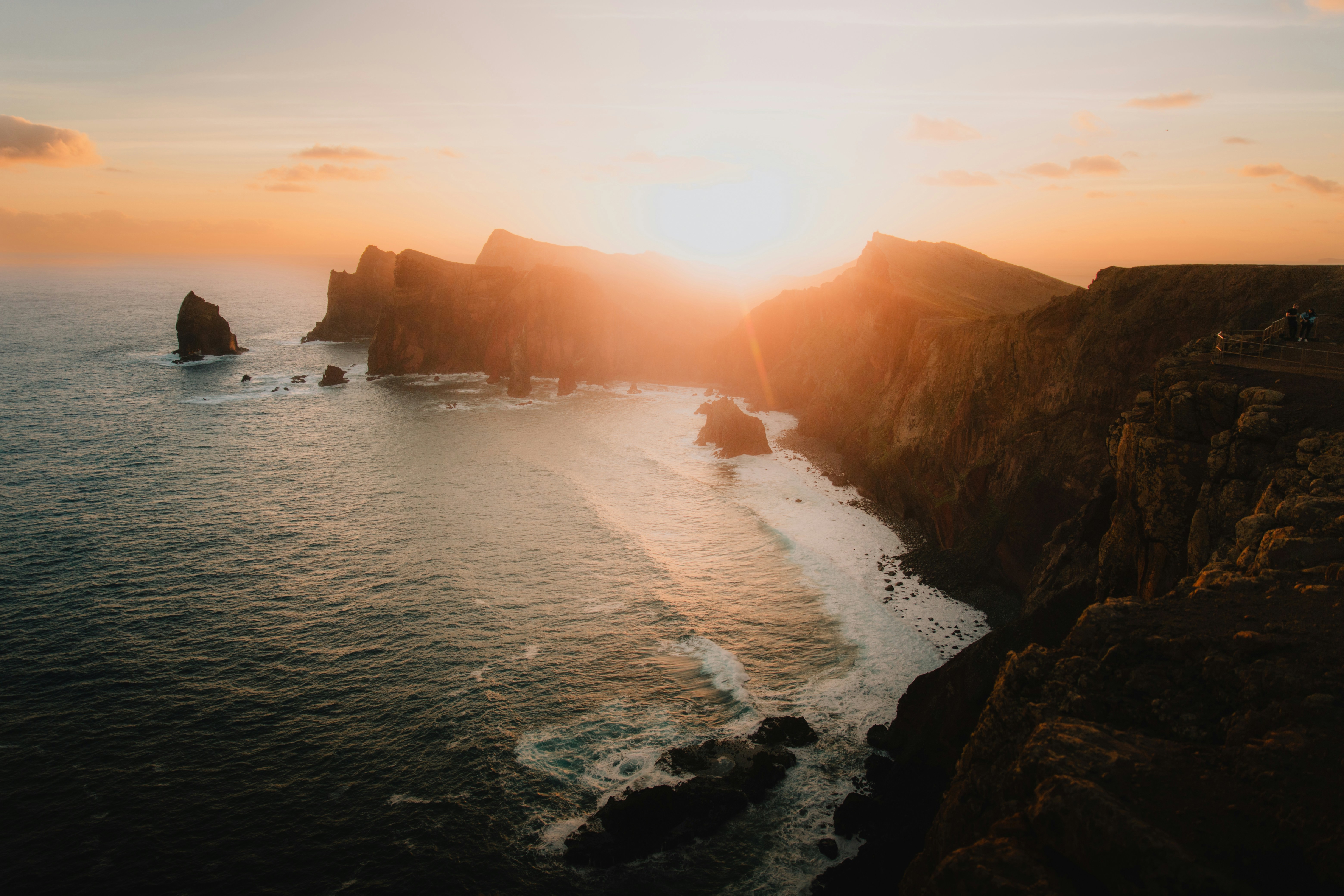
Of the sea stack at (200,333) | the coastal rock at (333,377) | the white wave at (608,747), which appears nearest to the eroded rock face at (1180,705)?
the white wave at (608,747)

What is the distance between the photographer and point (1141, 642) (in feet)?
53.9

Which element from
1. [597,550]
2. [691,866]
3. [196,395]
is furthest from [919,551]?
[196,395]

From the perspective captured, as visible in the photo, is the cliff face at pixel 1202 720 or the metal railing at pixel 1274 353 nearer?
the cliff face at pixel 1202 720

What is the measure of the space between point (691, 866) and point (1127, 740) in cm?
1787

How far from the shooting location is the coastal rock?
123 meters

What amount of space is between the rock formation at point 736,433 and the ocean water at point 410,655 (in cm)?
274

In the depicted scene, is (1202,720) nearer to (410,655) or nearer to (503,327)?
(410,655)

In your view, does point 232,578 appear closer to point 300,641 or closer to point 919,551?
point 300,641

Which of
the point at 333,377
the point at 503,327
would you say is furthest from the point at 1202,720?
the point at 503,327

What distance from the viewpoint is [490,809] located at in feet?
92.4

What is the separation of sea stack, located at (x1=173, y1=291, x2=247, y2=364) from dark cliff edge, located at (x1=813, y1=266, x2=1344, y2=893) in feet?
526

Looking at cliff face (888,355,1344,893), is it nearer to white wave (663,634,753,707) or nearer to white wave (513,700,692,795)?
white wave (513,700,692,795)

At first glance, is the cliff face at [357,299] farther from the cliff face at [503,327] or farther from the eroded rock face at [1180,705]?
the eroded rock face at [1180,705]

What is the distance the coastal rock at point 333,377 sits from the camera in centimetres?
12331
